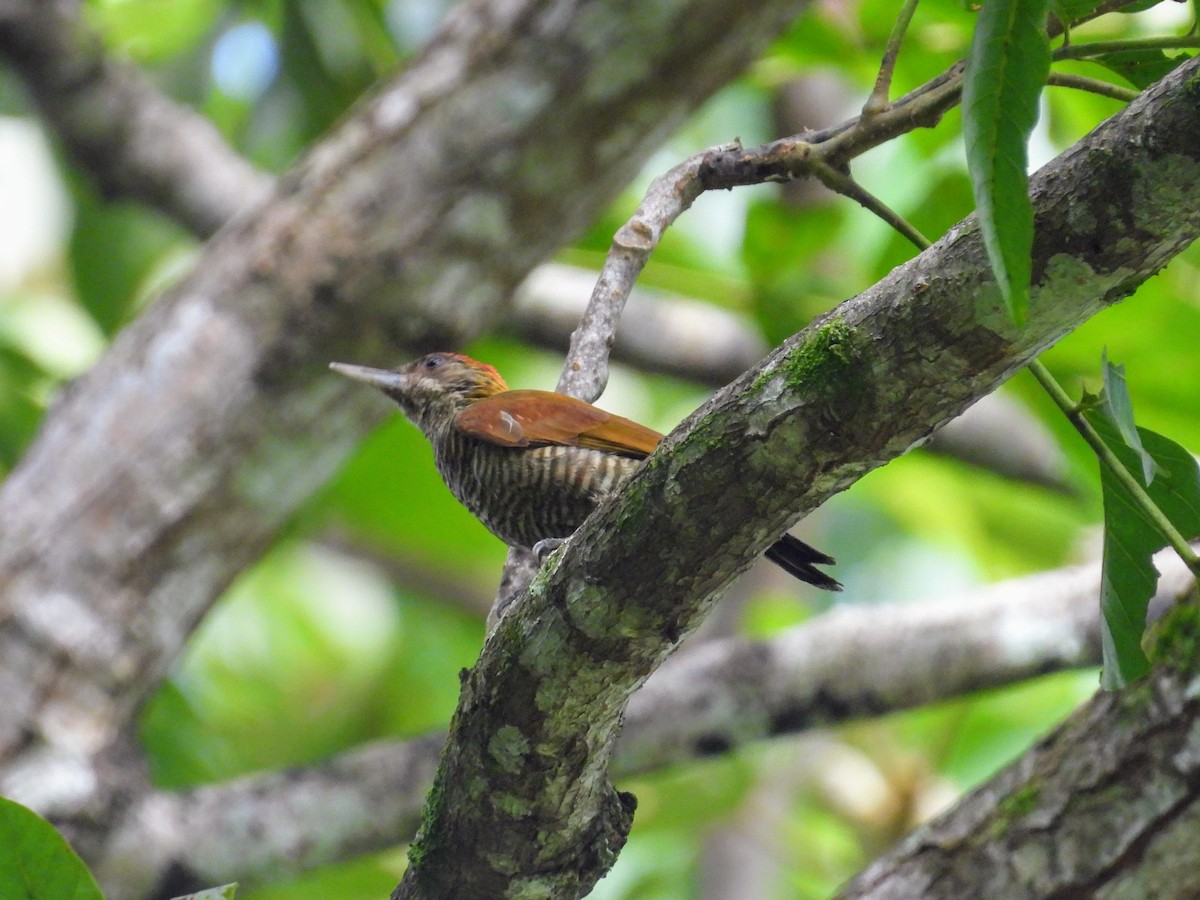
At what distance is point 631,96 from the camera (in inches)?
156

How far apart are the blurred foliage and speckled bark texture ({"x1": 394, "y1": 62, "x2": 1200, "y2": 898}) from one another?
2232 mm

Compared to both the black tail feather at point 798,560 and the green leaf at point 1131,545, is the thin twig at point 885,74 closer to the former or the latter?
the green leaf at point 1131,545

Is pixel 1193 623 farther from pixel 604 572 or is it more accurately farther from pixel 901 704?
pixel 604 572

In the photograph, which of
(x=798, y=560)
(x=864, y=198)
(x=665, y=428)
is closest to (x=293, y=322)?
(x=798, y=560)

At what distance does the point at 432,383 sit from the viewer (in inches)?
151

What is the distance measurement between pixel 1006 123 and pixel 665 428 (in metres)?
6.46

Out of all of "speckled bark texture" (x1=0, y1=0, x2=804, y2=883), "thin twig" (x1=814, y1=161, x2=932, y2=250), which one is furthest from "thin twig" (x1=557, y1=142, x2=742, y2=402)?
"speckled bark texture" (x1=0, y1=0, x2=804, y2=883)

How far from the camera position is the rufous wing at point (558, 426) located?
9.53 ft

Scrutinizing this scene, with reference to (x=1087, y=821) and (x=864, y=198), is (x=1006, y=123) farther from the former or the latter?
(x=1087, y=821)

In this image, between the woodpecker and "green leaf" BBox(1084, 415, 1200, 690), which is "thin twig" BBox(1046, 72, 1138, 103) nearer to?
"green leaf" BBox(1084, 415, 1200, 690)

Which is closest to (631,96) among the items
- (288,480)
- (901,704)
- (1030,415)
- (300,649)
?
(288,480)

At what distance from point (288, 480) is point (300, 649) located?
4137 mm

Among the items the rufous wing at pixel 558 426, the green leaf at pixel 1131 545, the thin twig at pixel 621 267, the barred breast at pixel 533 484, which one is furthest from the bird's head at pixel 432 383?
the green leaf at pixel 1131 545

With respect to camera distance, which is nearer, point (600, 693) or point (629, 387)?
point (600, 693)
